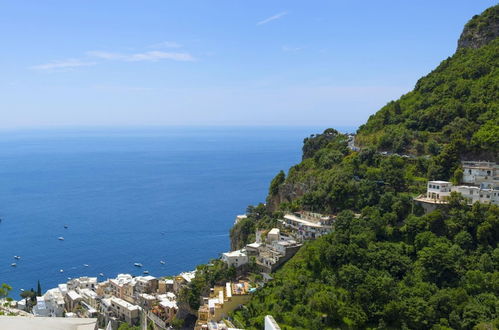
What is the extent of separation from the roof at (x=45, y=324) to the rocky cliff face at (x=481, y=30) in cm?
4932

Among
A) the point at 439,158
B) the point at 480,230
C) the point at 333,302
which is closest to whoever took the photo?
the point at 333,302

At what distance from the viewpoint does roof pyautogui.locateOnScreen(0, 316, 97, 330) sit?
Result: 23.4 feet

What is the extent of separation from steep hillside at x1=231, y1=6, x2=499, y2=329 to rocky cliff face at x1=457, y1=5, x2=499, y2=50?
3896 mm

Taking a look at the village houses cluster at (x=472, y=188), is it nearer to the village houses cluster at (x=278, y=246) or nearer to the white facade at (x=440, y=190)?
the white facade at (x=440, y=190)

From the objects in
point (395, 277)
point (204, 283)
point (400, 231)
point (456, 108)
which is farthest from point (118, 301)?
point (456, 108)

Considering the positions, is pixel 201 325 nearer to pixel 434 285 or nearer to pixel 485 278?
pixel 434 285

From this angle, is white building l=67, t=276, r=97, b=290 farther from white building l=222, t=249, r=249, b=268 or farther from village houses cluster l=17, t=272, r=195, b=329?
white building l=222, t=249, r=249, b=268

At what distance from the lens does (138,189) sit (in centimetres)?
9906

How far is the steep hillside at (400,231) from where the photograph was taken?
78.3 ft

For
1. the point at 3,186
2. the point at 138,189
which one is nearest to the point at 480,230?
the point at 138,189

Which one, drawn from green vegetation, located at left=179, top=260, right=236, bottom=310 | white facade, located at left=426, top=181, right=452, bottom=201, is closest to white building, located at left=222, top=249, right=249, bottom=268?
green vegetation, located at left=179, top=260, right=236, bottom=310

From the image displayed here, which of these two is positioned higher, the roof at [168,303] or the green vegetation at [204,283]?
the green vegetation at [204,283]

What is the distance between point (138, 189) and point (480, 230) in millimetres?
81644

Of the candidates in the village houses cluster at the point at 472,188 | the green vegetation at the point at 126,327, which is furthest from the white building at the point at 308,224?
Result: the green vegetation at the point at 126,327
